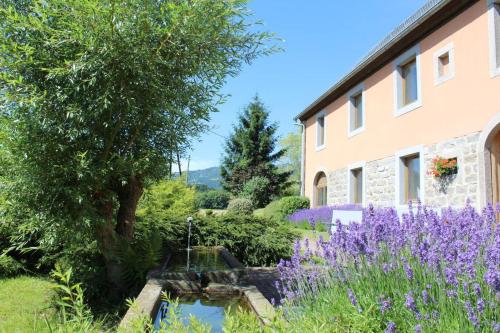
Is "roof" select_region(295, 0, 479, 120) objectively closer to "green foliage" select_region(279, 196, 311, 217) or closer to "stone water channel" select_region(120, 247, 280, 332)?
"green foliage" select_region(279, 196, 311, 217)

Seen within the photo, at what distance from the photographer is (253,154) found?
81.3 ft

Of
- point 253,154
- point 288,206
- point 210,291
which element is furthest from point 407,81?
point 253,154

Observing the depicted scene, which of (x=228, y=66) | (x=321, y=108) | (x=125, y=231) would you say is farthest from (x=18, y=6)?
(x=321, y=108)

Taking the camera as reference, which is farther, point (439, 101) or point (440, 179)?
point (439, 101)

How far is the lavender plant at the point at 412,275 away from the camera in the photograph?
1956 millimetres

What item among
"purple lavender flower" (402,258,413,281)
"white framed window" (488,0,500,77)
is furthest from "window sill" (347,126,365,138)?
"purple lavender flower" (402,258,413,281)

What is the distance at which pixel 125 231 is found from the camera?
5148 millimetres

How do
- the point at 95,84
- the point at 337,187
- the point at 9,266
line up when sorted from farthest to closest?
the point at 337,187 → the point at 9,266 → the point at 95,84

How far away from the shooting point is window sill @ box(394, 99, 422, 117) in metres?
9.72

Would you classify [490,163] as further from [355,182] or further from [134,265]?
[134,265]

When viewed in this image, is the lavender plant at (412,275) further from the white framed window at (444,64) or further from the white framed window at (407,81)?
the white framed window at (407,81)

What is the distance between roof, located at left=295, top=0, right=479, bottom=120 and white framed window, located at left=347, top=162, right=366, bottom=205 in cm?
283

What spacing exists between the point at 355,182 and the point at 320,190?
309 centimetres

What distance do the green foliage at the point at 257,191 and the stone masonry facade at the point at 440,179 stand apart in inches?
412
